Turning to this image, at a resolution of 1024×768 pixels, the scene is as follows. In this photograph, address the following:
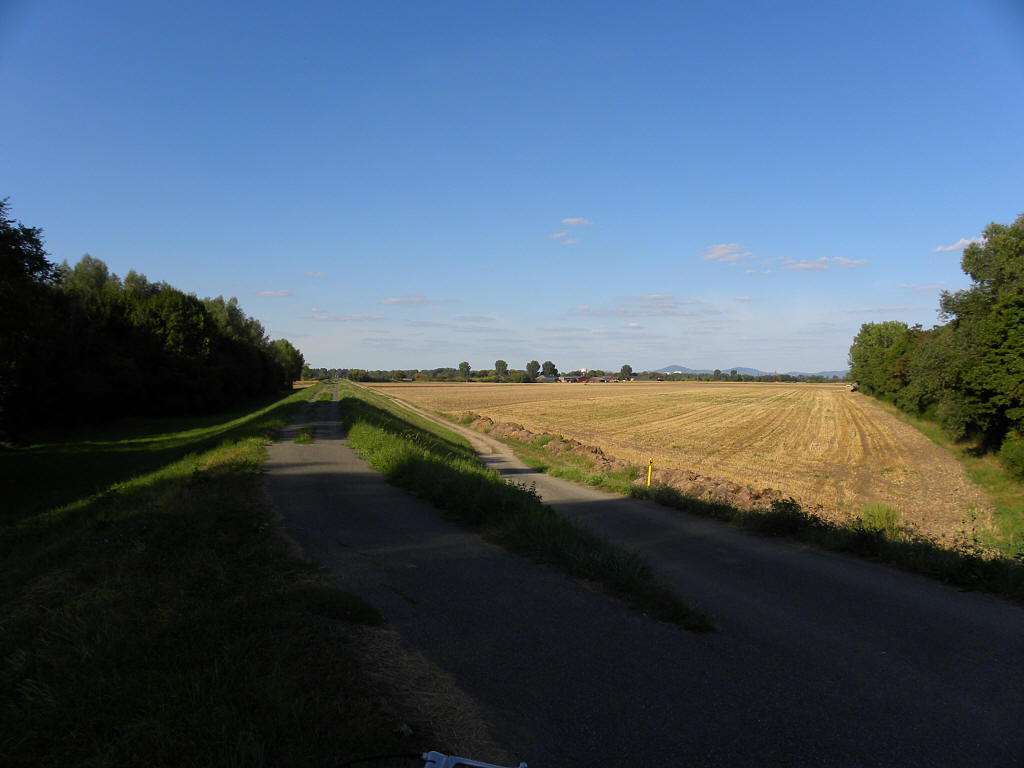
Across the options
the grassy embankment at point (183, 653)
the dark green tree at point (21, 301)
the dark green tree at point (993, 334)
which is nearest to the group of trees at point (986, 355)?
the dark green tree at point (993, 334)

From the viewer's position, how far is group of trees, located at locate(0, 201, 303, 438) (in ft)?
66.2

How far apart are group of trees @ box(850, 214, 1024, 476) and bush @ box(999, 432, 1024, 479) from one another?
0.9 inches

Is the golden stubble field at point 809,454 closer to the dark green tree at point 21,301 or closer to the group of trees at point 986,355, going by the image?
the group of trees at point 986,355

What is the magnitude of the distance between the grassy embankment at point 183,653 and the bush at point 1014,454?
27.4 metres

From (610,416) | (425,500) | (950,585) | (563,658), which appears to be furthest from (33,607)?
(610,416)

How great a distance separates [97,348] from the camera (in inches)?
1686

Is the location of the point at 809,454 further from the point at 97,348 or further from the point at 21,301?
the point at 97,348

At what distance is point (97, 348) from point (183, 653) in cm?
4852

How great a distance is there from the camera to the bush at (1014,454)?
883 inches

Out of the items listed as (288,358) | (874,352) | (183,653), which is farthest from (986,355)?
(288,358)

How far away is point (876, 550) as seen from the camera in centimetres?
868

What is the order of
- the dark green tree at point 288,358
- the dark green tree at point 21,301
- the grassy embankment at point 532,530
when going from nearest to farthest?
the grassy embankment at point 532,530 < the dark green tree at point 21,301 < the dark green tree at point 288,358

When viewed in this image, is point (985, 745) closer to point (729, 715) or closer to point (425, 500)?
point (729, 715)

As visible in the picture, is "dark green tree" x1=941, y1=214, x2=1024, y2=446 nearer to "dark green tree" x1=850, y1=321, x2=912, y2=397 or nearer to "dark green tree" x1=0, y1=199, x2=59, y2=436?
"dark green tree" x1=0, y1=199, x2=59, y2=436
